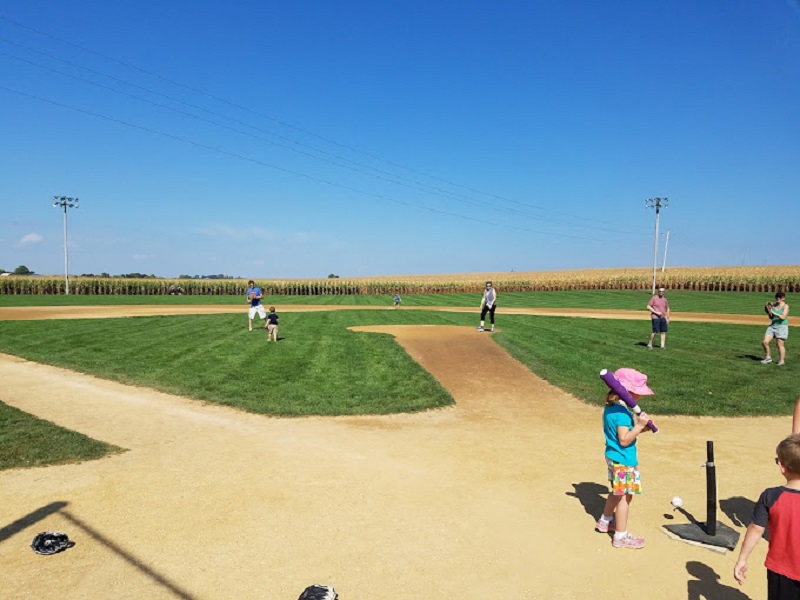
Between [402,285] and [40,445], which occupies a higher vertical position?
[402,285]

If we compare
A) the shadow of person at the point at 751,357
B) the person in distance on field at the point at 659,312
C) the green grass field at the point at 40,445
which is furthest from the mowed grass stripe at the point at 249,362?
the shadow of person at the point at 751,357

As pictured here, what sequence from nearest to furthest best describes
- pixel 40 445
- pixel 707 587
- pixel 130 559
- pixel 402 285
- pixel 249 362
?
pixel 707 587 < pixel 130 559 < pixel 40 445 < pixel 249 362 < pixel 402 285

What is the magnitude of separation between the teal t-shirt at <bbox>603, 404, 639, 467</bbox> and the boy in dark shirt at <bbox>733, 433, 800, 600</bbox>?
1.95 meters

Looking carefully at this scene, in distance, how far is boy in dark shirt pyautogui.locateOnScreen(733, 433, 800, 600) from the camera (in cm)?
328

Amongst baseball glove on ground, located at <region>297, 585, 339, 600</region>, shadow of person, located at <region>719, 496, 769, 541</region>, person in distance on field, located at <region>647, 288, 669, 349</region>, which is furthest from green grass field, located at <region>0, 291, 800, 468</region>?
baseball glove on ground, located at <region>297, 585, 339, 600</region>

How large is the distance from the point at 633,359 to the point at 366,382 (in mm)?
8952

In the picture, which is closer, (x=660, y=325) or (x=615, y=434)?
(x=615, y=434)

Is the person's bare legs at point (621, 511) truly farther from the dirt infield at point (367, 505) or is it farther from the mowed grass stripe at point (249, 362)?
the mowed grass stripe at point (249, 362)

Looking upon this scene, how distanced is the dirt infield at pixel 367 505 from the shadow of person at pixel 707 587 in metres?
0.02

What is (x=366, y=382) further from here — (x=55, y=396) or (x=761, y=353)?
(x=761, y=353)

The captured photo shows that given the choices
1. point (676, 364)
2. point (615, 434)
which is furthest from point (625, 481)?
point (676, 364)

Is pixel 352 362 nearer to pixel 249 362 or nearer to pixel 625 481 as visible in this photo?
pixel 249 362

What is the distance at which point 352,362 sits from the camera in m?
15.9

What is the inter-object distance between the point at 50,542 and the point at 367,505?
3.47 m
